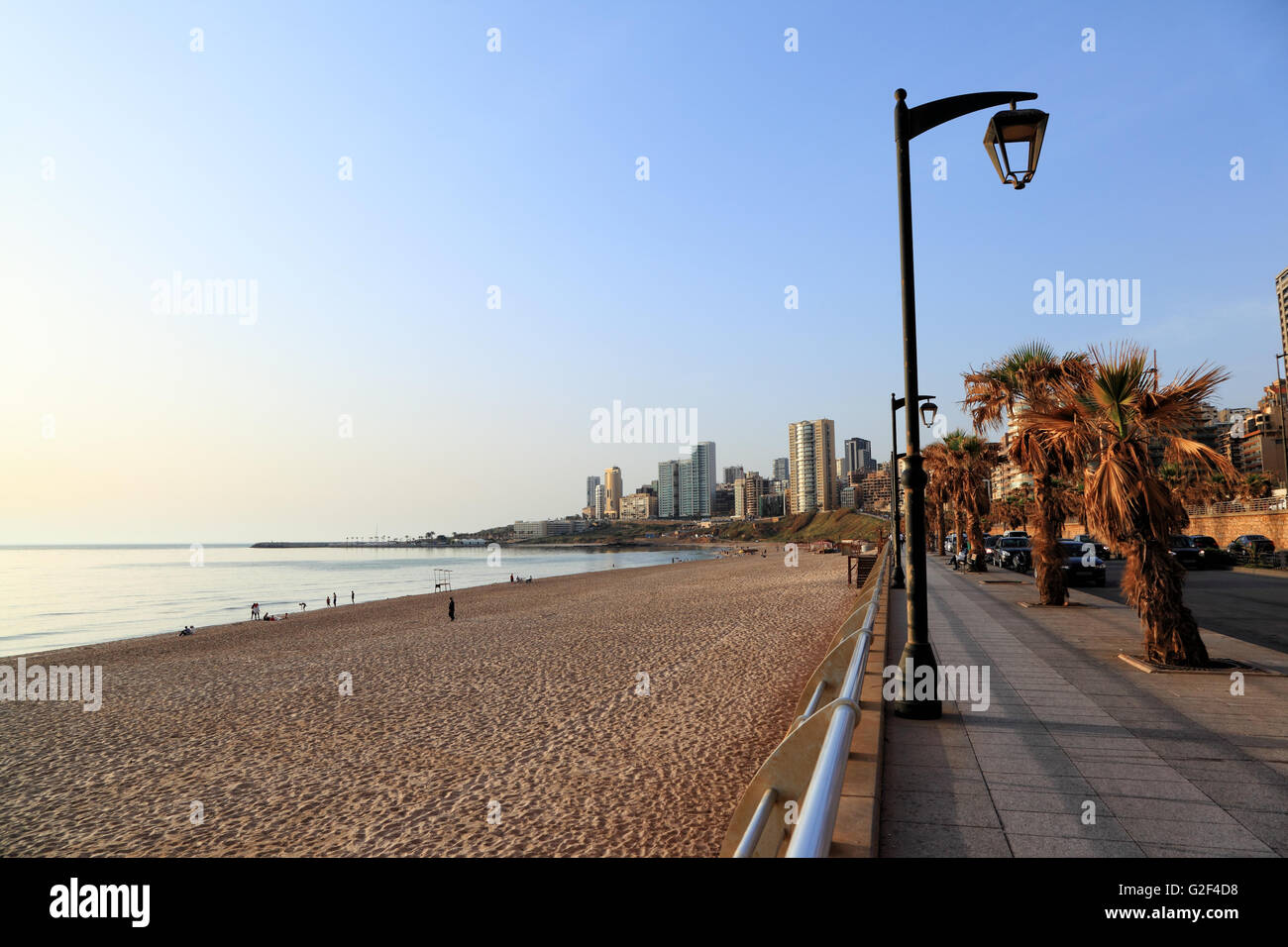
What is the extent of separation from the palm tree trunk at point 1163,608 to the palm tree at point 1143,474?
11mm

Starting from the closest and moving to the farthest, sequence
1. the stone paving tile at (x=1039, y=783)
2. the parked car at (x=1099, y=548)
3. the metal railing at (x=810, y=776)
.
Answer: the metal railing at (x=810, y=776), the stone paving tile at (x=1039, y=783), the parked car at (x=1099, y=548)

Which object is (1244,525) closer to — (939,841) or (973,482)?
(973,482)

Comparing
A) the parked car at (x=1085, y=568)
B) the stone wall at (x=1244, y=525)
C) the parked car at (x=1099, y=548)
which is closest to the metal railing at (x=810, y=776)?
the parked car at (x=1099, y=548)

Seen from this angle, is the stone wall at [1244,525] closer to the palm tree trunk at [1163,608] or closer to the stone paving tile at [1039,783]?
the palm tree trunk at [1163,608]

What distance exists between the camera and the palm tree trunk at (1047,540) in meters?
15.3

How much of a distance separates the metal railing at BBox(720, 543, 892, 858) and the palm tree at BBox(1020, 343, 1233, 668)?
487 centimetres

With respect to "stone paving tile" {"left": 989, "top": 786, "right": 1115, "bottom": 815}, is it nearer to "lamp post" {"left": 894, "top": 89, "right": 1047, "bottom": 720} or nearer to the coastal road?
"lamp post" {"left": 894, "top": 89, "right": 1047, "bottom": 720}

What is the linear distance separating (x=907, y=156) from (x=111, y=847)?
12219 mm

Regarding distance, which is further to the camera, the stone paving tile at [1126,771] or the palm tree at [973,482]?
the palm tree at [973,482]

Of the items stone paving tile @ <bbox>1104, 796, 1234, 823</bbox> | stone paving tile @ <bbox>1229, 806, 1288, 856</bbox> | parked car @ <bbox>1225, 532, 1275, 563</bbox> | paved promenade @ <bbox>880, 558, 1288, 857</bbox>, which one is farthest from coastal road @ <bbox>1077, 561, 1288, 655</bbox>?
stone paving tile @ <bbox>1104, 796, 1234, 823</bbox>

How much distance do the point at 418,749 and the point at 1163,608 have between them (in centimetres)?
1118

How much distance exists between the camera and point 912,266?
704 cm
